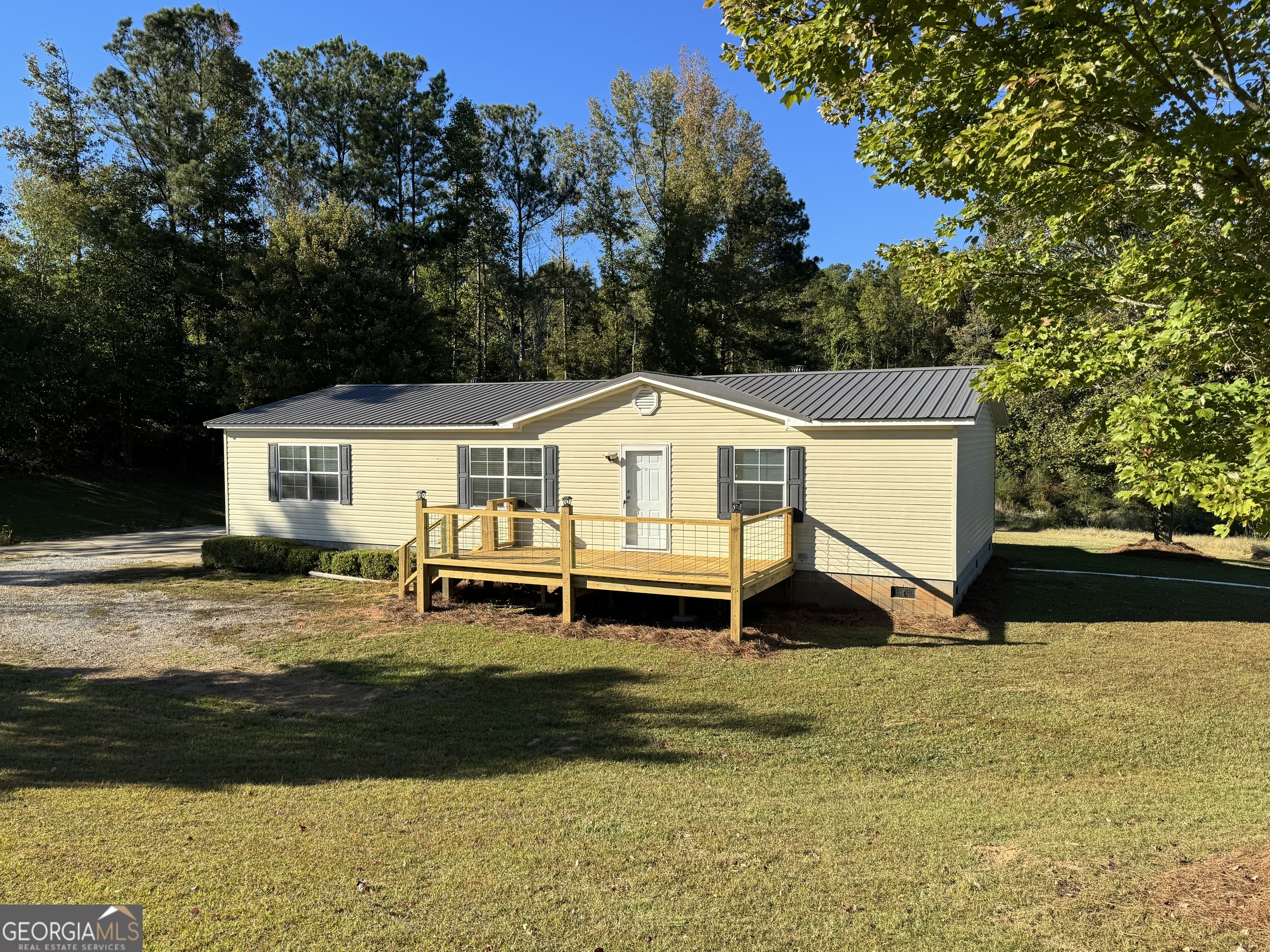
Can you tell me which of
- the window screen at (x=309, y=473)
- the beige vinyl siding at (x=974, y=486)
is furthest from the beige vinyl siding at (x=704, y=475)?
the beige vinyl siding at (x=974, y=486)

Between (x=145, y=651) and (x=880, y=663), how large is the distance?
396 inches

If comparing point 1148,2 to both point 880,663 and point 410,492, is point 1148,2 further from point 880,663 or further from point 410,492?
point 410,492

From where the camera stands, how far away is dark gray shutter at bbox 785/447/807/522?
13.0 m

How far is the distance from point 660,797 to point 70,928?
3739 millimetres

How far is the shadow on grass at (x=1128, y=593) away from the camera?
1285 centimetres

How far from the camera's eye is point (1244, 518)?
516 centimetres

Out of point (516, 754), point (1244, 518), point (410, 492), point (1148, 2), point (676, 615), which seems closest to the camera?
point (1244, 518)

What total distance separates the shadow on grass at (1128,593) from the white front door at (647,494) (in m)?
6.03

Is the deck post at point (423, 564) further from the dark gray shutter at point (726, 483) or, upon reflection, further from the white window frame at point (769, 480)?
the white window frame at point (769, 480)

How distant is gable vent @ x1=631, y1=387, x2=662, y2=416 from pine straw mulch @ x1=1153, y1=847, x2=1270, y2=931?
10.3 m

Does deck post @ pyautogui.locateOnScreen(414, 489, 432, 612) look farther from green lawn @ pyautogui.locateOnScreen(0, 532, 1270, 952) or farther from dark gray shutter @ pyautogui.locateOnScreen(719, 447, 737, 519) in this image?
Answer: dark gray shutter @ pyautogui.locateOnScreen(719, 447, 737, 519)

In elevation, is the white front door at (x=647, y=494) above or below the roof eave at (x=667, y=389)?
below

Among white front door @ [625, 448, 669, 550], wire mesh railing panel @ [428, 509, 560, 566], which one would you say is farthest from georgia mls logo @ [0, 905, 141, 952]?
white front door @ [625, 448, 669, 550]

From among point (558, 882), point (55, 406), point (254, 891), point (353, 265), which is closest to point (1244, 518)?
point (558, 882)
